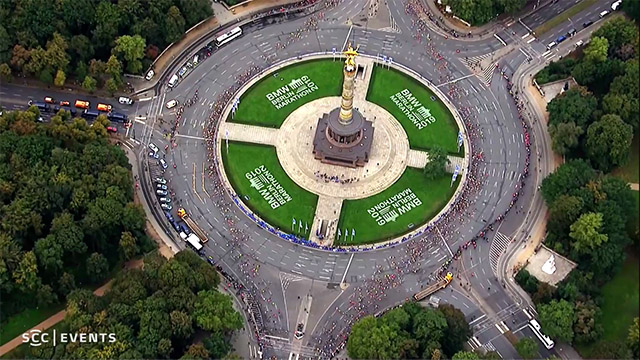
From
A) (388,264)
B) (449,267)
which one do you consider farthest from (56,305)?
(449,267)

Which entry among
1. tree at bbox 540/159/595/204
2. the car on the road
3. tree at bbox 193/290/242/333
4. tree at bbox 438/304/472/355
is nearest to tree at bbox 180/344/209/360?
tree at bbox 193/290/242/333

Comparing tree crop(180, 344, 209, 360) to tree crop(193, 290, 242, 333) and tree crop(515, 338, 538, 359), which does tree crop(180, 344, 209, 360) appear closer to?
tree crop(193, 290, 242, 333)

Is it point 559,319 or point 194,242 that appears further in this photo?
point 194,242

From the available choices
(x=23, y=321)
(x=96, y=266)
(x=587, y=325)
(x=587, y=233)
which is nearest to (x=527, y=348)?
(x=587, y=325)

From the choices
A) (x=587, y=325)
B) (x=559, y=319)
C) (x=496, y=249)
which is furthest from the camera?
(x=496, y=249)

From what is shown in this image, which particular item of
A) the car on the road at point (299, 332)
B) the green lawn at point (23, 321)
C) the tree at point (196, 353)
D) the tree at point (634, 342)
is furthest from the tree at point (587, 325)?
the green lawn at point (23, 321)

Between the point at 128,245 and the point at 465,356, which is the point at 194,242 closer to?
the point at 128,245
